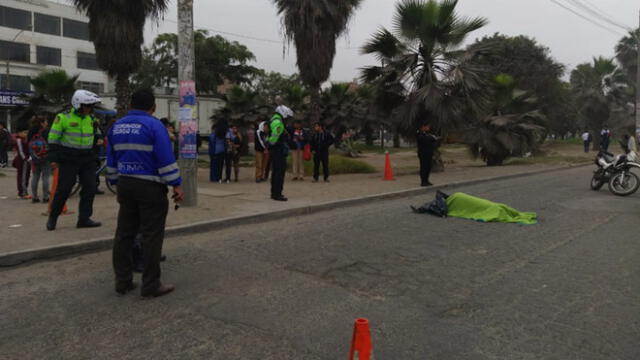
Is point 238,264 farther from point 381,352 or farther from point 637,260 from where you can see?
point 637,260

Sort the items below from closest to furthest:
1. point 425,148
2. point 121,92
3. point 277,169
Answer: point 277,169 → point 425,148 → point 121,92

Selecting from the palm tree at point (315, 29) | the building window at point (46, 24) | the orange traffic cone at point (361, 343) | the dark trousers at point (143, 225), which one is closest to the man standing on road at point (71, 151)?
the dark trousers at point (143, 225)

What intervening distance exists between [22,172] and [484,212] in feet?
28.8

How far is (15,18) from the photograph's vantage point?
4562 centimetres

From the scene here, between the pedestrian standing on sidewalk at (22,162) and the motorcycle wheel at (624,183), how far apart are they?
12.7 metres

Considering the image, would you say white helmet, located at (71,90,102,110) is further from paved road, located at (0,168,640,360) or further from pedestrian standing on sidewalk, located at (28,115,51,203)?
pedestrian standing on sidewalk, located at (28,115,51,203)

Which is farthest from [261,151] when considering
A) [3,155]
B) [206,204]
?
[3,155]

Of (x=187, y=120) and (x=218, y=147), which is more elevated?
(x=187, y=120)

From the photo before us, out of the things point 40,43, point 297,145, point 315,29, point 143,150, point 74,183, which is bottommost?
point 74,183

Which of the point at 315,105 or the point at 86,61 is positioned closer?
the point at 315,105

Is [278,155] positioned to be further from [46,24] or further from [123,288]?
[46,24]

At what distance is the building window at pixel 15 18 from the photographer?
44.8 meters

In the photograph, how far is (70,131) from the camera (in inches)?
276

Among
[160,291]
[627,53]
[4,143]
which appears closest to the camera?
[160,291]
